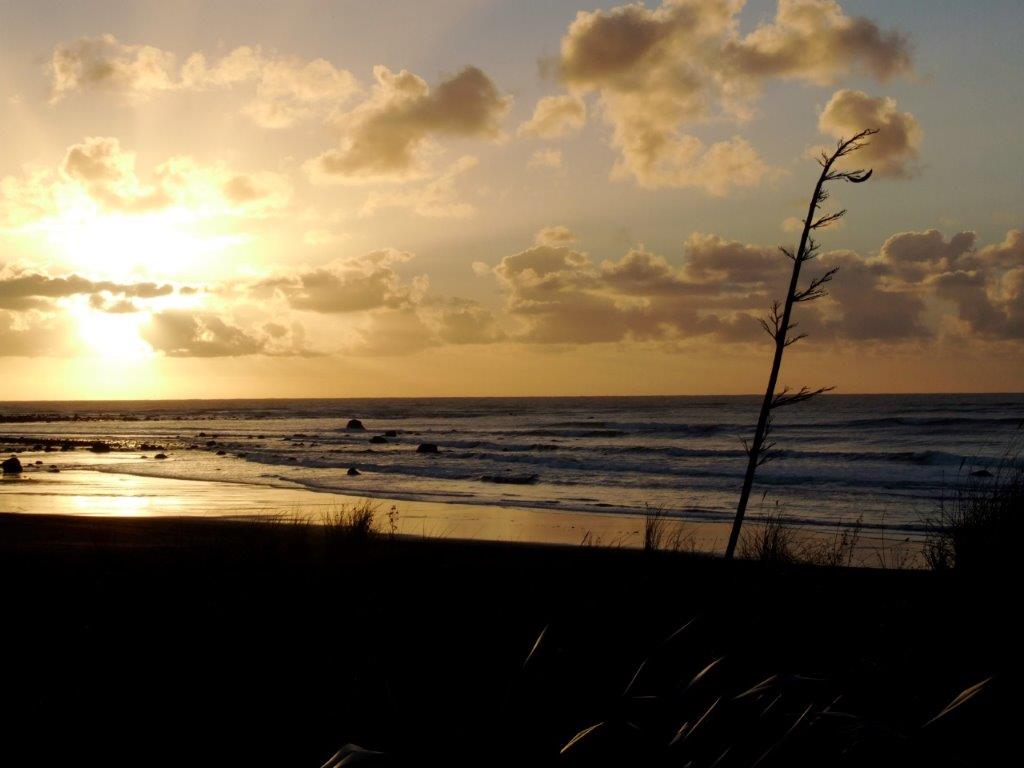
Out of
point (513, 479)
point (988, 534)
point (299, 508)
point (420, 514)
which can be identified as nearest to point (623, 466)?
point (513, 479)

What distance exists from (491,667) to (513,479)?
26.2 meters

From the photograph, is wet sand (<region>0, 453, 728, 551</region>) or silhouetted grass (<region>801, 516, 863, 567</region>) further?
wet sand (<region>0, 453, 728, 551</region>)

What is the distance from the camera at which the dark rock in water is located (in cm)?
2945

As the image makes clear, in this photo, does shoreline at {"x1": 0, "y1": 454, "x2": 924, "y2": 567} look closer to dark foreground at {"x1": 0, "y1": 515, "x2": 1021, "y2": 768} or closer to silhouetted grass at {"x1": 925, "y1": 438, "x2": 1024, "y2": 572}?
silhouetted grass at {"x1": 925, "y1": 438, "x2": 1024, "y2": 572}

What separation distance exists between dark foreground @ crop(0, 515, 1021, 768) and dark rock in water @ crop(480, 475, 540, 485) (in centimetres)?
2279

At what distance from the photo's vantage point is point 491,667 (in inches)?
162

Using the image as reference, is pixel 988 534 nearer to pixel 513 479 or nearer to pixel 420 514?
pixel 420 514

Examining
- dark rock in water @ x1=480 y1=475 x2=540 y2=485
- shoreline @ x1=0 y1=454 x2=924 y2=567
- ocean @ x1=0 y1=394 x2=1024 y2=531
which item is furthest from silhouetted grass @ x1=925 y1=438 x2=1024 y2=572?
dark rock in water @ x1=480 y1=475 x2=540 y2=485

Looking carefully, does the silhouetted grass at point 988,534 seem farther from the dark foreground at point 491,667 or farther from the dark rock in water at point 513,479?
the dark rock in water at point 513,479

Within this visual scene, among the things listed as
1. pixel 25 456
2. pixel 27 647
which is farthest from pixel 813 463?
pixel 27 647

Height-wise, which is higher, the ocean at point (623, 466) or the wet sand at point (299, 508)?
the wet sand at point (299, 508)

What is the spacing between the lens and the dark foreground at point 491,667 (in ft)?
9.27

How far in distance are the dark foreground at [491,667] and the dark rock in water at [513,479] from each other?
2279cm

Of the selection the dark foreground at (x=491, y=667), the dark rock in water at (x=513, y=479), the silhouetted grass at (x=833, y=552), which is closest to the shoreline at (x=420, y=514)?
the silhouetted grass at (x=833, y=552)
